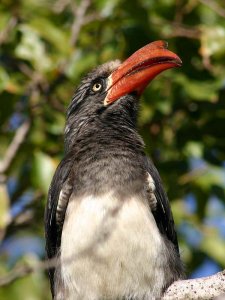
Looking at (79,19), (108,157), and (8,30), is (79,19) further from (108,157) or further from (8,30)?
(108,157)

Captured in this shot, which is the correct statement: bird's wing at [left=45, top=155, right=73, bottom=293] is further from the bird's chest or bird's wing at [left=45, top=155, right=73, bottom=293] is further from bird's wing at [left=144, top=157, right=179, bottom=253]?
bird's wing at [left=144, top=157, right=179, bottom=253]

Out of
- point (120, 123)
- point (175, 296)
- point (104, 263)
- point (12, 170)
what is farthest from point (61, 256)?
point (12, 170)

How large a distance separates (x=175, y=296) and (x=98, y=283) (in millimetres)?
545

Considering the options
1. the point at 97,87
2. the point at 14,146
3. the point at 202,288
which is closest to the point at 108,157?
the point at 97,87

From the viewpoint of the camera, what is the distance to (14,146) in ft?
28.7

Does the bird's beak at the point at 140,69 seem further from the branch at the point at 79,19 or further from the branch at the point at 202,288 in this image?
the branch at the point at 202,288

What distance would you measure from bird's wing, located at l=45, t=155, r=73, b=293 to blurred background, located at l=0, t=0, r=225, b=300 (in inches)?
39.5

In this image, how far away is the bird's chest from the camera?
6660mm

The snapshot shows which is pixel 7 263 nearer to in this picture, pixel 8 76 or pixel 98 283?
pixel 8 76

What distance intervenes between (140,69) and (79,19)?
4.48 feet

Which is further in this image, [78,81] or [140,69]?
[78,81]

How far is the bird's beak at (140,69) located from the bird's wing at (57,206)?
0.85m

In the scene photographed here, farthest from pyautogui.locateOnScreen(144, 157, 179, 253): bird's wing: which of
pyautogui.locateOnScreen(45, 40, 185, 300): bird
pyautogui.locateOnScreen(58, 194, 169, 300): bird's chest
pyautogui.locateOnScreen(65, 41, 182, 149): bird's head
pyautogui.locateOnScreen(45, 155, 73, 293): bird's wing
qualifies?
pyautogui.locateOnScreen(65, 41, 182, 149): bird's head

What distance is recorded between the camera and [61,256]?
22.3 ft
